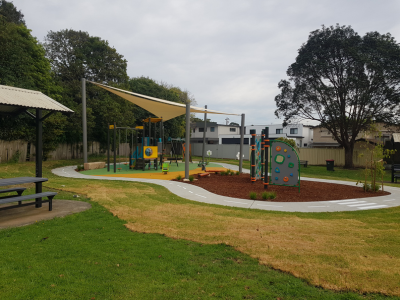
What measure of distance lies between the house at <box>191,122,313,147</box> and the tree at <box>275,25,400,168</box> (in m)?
16.6

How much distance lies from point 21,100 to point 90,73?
887 inches

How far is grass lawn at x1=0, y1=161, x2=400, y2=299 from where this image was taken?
281 cm

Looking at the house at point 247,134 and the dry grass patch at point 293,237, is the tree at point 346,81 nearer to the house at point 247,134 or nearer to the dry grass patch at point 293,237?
the house at point 247,134

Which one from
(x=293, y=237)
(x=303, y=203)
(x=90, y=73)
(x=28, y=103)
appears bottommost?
(x=303, y=203)

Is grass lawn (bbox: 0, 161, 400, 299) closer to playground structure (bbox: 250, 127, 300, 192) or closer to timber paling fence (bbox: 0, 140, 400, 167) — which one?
playground structure (bbox: 250, 127, 300, 192)

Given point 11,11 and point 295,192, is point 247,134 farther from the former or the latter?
point 295,192

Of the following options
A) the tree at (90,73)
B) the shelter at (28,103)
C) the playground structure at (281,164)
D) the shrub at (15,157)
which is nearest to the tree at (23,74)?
the shrub at (15,157)

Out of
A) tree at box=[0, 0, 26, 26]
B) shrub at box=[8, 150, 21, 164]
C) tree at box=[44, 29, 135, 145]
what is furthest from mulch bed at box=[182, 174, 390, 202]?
tree at box=[0, 0, 26, 26]

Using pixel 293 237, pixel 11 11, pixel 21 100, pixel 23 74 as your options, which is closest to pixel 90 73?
pixel 23 74

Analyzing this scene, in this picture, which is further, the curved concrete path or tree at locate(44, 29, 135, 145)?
tree at locate(44, 29, 135, 145)

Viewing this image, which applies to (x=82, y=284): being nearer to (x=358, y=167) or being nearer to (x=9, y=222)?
(x=9, y=222)

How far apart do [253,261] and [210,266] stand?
0.62 metres

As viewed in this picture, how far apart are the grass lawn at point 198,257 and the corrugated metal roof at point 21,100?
100 inches

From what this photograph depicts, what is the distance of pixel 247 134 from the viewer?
46.1 meters
